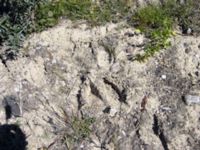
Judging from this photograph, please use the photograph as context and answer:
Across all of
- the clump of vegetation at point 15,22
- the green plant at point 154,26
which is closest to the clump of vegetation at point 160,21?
the green plant at point 154,26

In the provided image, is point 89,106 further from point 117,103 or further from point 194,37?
point 194,37

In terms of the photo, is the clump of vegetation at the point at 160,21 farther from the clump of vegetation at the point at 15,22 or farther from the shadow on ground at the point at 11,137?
the shadow on ground at the point at 11,137

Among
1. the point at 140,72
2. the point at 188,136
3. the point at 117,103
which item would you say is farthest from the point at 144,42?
the point at 188,136

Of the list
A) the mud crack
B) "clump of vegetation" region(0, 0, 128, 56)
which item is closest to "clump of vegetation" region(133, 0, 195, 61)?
"clump of vegetation" region(0, 0, 128, 56)

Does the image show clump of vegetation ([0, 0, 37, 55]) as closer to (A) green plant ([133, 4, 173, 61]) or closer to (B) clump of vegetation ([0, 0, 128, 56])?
(B) clump of vegetation ([0, 0, 128, 56])

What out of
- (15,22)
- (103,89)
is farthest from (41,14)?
(103,89)
